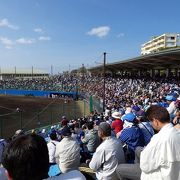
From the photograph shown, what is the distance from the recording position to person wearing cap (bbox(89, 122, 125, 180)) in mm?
4695

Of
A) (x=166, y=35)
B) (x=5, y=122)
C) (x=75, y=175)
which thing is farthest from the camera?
(x=166, y=35)

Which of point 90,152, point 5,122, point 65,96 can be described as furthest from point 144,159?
point 65,96

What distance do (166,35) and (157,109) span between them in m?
152

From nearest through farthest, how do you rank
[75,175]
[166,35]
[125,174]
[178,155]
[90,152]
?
[75,175]
[178,155]
[125,174]
[90,152]
[166,35]

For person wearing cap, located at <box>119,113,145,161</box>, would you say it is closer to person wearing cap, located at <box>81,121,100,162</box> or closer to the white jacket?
person wearing cap, located at <box>81,121,100,162</box>

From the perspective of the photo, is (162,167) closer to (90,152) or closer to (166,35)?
(90,152)

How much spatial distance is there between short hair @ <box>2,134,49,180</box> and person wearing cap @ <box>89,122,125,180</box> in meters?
2.84

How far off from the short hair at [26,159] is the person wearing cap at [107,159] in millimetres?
2837

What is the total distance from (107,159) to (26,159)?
3012 millimetres

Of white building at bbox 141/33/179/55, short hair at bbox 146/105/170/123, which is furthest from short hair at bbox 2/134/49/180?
white building at bbox 141/33/179/55

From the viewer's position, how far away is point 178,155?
127 inches

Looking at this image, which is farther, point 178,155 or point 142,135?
point 142,135

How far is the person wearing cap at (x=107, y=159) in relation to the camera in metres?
4.70

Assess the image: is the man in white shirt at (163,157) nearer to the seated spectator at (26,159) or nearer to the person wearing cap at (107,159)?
the person wearing cap at (107,159)
